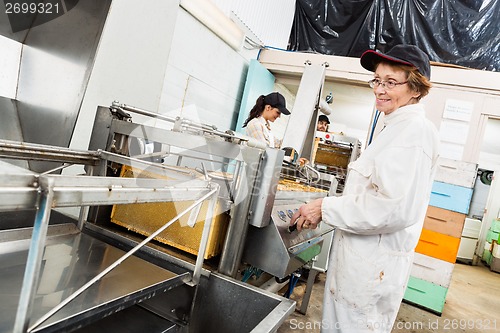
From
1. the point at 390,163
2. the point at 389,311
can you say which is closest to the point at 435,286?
the point at 389,311

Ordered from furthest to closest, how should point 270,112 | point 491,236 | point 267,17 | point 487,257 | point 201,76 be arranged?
point 487,257, point 491,236, point 267,17, point 201,76, point 270,112

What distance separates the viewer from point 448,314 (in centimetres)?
328

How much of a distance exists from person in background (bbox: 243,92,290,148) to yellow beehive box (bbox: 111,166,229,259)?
1.71 meters

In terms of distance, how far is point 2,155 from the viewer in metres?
0.90

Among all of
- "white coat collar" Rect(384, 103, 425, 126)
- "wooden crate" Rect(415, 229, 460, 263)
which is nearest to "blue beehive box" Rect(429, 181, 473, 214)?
"wooden crate" Rect(415, 229, 460, 263)

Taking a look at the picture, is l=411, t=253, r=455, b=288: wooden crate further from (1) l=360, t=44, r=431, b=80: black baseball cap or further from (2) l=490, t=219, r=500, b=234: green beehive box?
(2) l=490, t=219, r=500, b=234: green beehive box

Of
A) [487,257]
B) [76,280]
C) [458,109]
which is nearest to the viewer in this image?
[76,280]

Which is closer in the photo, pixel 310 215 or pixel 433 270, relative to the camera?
pixel 310 215

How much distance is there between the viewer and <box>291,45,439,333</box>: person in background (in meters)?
1.04

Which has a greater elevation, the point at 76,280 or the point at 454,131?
the point at 454,131

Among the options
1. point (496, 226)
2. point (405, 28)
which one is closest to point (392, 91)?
point (405, 28)

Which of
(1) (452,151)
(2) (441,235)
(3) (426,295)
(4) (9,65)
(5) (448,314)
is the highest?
(1) (452,151)

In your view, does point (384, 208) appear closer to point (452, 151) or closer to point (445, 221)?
point (445, 221)

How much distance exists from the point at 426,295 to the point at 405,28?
3.30 meters
